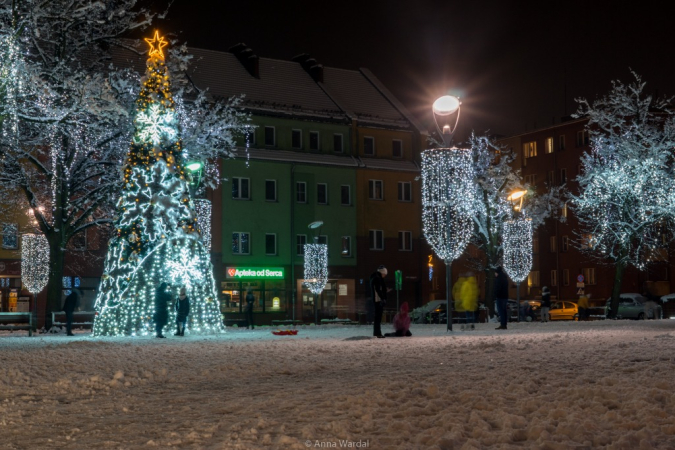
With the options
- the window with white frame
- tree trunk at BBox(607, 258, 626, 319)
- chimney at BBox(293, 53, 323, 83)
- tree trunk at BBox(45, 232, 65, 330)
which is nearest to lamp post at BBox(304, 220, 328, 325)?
chimney at BBox(293, 53, 323, 83)

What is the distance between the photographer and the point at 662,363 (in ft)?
38.1

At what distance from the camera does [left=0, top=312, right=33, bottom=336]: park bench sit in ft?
99.6

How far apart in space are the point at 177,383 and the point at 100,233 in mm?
42223

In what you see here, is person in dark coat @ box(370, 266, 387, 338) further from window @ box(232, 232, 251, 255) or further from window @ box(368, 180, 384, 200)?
window @ box(368, 180, 384, 200)

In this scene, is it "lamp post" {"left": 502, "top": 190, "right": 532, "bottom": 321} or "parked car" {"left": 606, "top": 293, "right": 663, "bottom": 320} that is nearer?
"lamp post" {"left": 502, "top": 190, "right": 532, "bottom": 321}

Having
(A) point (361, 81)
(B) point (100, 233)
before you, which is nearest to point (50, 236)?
(B) point (100, 233)

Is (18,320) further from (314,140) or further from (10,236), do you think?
(314,140)

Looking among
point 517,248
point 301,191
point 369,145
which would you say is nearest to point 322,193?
point 301,191

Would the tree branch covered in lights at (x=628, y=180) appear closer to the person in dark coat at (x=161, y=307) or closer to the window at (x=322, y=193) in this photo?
the window at (x=322, y=193)

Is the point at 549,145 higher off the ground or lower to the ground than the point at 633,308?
higher

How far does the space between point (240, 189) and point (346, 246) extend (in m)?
8.35

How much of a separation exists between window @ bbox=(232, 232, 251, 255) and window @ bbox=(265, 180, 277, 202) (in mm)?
2888

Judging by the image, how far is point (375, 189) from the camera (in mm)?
63938

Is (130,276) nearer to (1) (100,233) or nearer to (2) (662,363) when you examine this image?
(2) (662,363)
